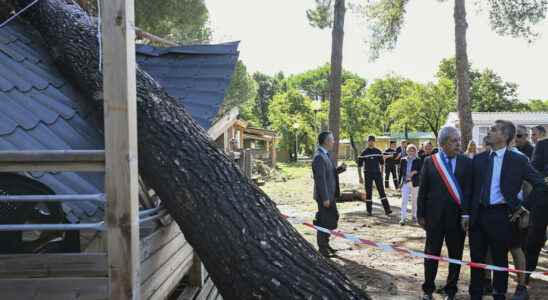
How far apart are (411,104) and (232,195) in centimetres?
5377

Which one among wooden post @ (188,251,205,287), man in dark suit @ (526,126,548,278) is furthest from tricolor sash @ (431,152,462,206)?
wooden post @ (188,251,205,287)

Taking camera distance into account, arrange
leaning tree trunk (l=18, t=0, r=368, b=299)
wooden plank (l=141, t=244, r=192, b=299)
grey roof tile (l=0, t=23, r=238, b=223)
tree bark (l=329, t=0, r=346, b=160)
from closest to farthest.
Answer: leaning tree trunk (l=18, t=0, r=368, b=299), grey roof tile (l=0, t=23, r=238, b=223), wooden plank (l=141, t=244, r=192, b=299), tree bark (l=329, t=0, r=346, b=160)

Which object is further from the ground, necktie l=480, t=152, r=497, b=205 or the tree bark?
the tree bark

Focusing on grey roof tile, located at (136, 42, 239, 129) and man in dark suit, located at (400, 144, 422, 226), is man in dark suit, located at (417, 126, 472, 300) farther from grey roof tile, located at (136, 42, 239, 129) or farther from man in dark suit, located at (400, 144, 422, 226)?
man in dark suit, located at (400, 144, 422, 226)

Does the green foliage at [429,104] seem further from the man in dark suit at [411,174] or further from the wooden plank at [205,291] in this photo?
the wooden plank at [205,291]

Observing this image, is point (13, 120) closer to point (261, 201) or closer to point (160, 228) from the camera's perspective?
point (160, 228)

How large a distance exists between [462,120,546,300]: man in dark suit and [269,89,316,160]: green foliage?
153 feet

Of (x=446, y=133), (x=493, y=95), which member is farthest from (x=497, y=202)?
(x=493, y=95)

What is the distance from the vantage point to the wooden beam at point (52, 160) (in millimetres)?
2143

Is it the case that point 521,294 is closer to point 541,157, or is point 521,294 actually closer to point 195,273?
point 541,157

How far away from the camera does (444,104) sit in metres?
52.0

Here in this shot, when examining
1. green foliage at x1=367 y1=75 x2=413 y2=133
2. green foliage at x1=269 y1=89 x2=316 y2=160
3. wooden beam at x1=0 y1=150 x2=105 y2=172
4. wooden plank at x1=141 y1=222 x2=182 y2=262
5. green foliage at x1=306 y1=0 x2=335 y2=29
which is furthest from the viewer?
green foliage at x1=367 y1=75 x2=413 y2=133

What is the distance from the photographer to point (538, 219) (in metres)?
5.29

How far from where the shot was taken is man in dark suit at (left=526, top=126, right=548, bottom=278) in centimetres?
527
